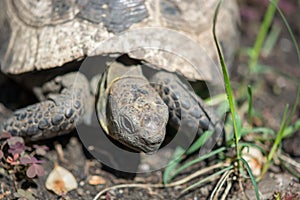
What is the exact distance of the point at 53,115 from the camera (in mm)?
2877

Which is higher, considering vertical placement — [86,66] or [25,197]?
[86,66]

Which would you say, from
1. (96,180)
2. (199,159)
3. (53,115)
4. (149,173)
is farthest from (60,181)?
(199,159)

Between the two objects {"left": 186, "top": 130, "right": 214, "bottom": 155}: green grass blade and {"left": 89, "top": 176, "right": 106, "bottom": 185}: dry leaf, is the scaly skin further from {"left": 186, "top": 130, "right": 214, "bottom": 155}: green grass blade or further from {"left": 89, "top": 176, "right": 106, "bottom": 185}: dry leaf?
{"left": 89, "top": 176, "right": 106, "bottom": 185}: dry leaf

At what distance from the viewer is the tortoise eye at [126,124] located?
263 cm

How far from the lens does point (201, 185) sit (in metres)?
3.05

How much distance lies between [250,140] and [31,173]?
138 centimetres

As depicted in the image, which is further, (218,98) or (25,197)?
(218,98)

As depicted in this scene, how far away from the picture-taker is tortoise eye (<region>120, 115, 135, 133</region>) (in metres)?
2.63

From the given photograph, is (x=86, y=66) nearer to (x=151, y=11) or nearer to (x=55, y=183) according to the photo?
(x=151, y=11)

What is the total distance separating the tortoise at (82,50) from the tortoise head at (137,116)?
0.07 m

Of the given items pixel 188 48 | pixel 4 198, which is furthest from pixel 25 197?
pixel 188 48

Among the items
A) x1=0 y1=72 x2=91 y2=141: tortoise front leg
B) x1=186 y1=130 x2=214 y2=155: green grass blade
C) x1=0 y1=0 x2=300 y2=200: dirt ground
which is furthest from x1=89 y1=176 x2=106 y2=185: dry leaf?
x1=186 y1=130 x2=214 y2=155: green grass blade

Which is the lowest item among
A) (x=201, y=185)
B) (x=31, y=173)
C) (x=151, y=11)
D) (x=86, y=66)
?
(x=201, y=185)

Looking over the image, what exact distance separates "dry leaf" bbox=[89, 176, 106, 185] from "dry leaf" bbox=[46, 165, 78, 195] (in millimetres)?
99
